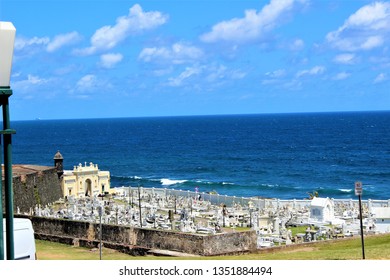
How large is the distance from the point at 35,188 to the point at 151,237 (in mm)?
14441

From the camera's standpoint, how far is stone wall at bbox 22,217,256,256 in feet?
55.1

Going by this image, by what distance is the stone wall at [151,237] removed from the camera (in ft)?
55.1

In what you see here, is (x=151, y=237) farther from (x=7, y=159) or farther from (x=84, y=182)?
(x=84, y=182)

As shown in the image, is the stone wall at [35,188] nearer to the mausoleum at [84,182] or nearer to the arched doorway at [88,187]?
the mausoleum at [84,182]

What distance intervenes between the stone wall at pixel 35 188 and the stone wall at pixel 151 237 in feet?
22.4

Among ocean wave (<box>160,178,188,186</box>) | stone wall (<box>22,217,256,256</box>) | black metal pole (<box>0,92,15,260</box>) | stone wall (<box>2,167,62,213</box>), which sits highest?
black metal pole (<box>0,92,15,260</box>)

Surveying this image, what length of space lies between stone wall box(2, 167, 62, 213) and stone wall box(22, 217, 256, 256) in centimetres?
684

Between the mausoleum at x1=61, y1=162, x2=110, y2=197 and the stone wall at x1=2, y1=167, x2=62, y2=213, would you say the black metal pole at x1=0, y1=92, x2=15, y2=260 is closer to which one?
the stone wall at x1=2, y1=167, x2=62, y2=213

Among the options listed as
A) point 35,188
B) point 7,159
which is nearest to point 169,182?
point 35,188

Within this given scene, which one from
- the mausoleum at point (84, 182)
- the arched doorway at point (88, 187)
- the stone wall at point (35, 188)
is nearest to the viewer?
the stone wall at point (35, 188)

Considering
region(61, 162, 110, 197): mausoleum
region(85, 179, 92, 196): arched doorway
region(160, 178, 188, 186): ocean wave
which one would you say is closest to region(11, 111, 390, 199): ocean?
region(160, 178, 188, 186): ocean wave

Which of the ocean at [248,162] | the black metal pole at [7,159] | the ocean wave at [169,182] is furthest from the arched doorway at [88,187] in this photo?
the black metal pole at [7,159]

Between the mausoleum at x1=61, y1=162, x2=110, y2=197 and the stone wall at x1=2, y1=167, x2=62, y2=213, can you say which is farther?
the mausoleum at x1=61, y1=162, x2=110, y2=197

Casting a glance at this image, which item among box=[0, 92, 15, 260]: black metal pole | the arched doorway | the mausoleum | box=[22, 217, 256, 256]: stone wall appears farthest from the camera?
the arched doorway
